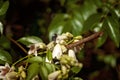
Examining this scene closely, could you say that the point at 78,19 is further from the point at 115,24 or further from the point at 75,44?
the point at 75,44

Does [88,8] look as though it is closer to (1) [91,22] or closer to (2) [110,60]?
(1) [91,22]

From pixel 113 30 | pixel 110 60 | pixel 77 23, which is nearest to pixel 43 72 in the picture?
pixel 113 30

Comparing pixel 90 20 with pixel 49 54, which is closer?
pixel 49 54

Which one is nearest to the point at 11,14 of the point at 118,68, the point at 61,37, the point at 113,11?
the point at 118,68

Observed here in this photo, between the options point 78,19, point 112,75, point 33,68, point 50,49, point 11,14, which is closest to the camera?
point 33,68

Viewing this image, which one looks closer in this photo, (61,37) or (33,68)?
(33,68)

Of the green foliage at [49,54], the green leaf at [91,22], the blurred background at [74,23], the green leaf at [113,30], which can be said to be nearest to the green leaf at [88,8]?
the blurred background at [74,23]

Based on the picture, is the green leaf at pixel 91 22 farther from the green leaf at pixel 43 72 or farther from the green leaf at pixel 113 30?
the green leaf at pixel 43 72

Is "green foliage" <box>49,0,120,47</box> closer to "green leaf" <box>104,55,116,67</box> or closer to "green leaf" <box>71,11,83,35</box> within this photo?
"green leaf" <box>71,11,83,35</box>
